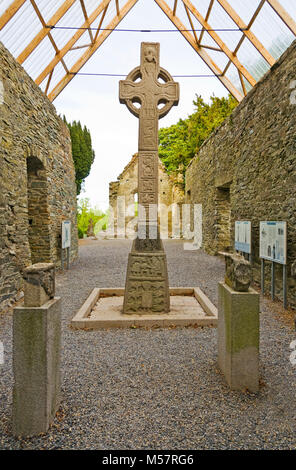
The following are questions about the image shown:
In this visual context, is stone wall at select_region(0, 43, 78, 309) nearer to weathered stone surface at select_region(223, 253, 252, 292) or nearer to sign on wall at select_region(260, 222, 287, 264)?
weathered stone surface at select_region(223, 253, 252, 292)

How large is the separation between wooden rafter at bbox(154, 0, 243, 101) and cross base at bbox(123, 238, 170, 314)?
22.7ft

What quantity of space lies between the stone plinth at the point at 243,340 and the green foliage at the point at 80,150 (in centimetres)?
1713

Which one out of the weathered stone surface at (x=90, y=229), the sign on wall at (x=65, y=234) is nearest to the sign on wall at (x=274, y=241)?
the sign on wall at (x=65, y=234)

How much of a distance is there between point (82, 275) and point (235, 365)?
5258mm

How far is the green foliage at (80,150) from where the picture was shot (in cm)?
1797

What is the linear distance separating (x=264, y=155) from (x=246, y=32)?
3.57 m

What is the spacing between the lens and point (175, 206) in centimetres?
Answer: 1902

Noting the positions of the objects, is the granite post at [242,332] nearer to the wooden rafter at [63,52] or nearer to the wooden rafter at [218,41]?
the wooden rafter at [218,41]

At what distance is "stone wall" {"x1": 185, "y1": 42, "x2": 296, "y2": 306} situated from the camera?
4371mm

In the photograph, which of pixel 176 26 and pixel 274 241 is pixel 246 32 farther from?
pixel 274 241

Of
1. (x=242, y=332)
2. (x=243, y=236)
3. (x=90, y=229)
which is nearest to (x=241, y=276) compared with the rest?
(x=242, y=332)

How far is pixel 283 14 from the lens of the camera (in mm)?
5828
